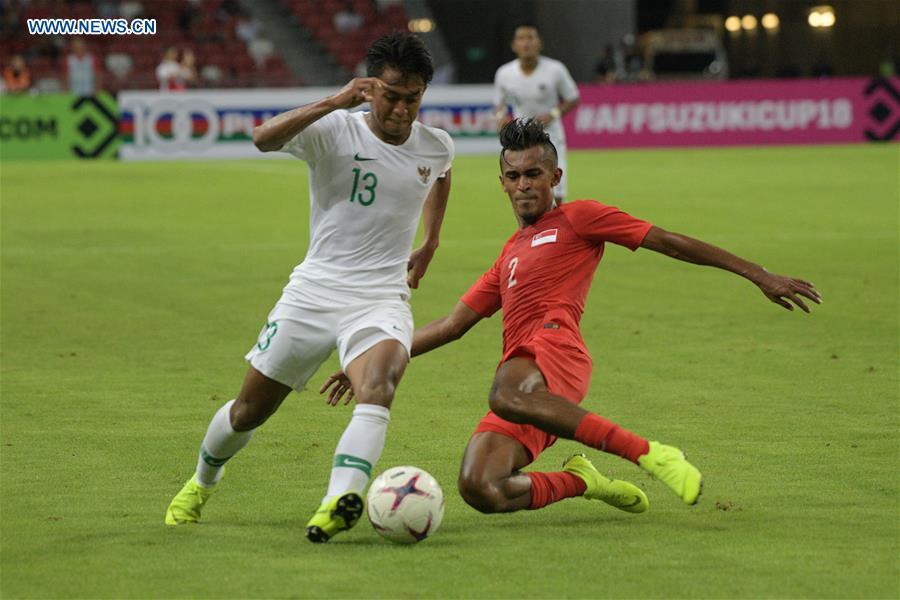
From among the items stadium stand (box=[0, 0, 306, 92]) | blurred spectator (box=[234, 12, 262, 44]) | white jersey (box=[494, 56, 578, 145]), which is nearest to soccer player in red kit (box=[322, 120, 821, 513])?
white jersey (box=[494, 56, 578, 145])

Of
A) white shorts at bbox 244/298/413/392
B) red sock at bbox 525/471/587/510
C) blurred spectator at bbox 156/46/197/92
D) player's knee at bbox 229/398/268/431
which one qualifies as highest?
white shorts at bbox 244/298/413/392

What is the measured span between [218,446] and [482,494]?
1083mm

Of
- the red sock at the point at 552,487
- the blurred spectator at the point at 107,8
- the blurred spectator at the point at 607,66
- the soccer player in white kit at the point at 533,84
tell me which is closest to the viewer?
the red sock at the point at 552,487

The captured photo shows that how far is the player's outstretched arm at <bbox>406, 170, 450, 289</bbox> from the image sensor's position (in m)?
6.80

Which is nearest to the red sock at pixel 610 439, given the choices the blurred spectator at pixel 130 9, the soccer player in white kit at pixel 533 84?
the soccer player in white kit at pixel 533 84

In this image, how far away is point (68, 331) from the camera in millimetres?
11852

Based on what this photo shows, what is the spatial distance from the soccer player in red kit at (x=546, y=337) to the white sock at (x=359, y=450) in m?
0.49

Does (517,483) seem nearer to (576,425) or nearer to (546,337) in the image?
(576,425)

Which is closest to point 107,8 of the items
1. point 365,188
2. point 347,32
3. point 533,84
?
point 347,32

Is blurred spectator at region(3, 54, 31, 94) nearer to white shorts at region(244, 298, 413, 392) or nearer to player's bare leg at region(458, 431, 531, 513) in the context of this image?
white shorts at region(244, 298, 413, 392)

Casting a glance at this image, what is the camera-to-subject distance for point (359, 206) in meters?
6.23

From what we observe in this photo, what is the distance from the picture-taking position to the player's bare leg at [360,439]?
18.8ft

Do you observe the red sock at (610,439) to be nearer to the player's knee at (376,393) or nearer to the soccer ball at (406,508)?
the soccer ball at (406,508)

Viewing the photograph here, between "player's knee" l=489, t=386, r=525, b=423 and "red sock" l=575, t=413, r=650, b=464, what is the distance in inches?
10.7
